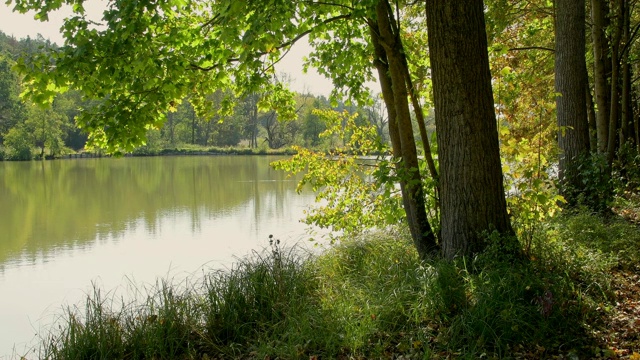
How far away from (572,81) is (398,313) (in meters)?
5.38

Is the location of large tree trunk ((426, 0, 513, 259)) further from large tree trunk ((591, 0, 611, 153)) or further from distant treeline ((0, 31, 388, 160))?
distant treeline ((0, 31, 388, 160))

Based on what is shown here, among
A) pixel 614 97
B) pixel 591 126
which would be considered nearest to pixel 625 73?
pixel 614 97

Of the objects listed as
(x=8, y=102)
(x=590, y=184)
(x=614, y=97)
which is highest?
(x=8, y=102)

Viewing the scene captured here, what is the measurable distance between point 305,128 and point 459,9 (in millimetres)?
62906

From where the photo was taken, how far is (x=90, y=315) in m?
4.25

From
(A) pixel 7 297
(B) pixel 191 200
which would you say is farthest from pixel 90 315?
(B) pixel 191 200

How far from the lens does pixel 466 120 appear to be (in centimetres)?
415

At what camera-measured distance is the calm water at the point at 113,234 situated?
8.41 m

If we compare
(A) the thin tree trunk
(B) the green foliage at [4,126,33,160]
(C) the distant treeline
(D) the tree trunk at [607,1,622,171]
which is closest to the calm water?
(D) the tree trunk at [607,1,622,171]

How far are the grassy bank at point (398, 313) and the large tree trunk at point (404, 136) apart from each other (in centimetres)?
27

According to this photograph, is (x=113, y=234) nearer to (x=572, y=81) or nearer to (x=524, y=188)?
(x=572, y=81)

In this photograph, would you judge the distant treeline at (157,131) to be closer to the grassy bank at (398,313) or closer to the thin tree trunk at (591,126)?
the thin tree trunk at (591,126)

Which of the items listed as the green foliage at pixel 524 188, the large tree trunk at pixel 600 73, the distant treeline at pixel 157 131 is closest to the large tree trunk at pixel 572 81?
the large tree trunk at pixel 600 73

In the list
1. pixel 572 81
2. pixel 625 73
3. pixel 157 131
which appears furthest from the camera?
pixel 157 131
